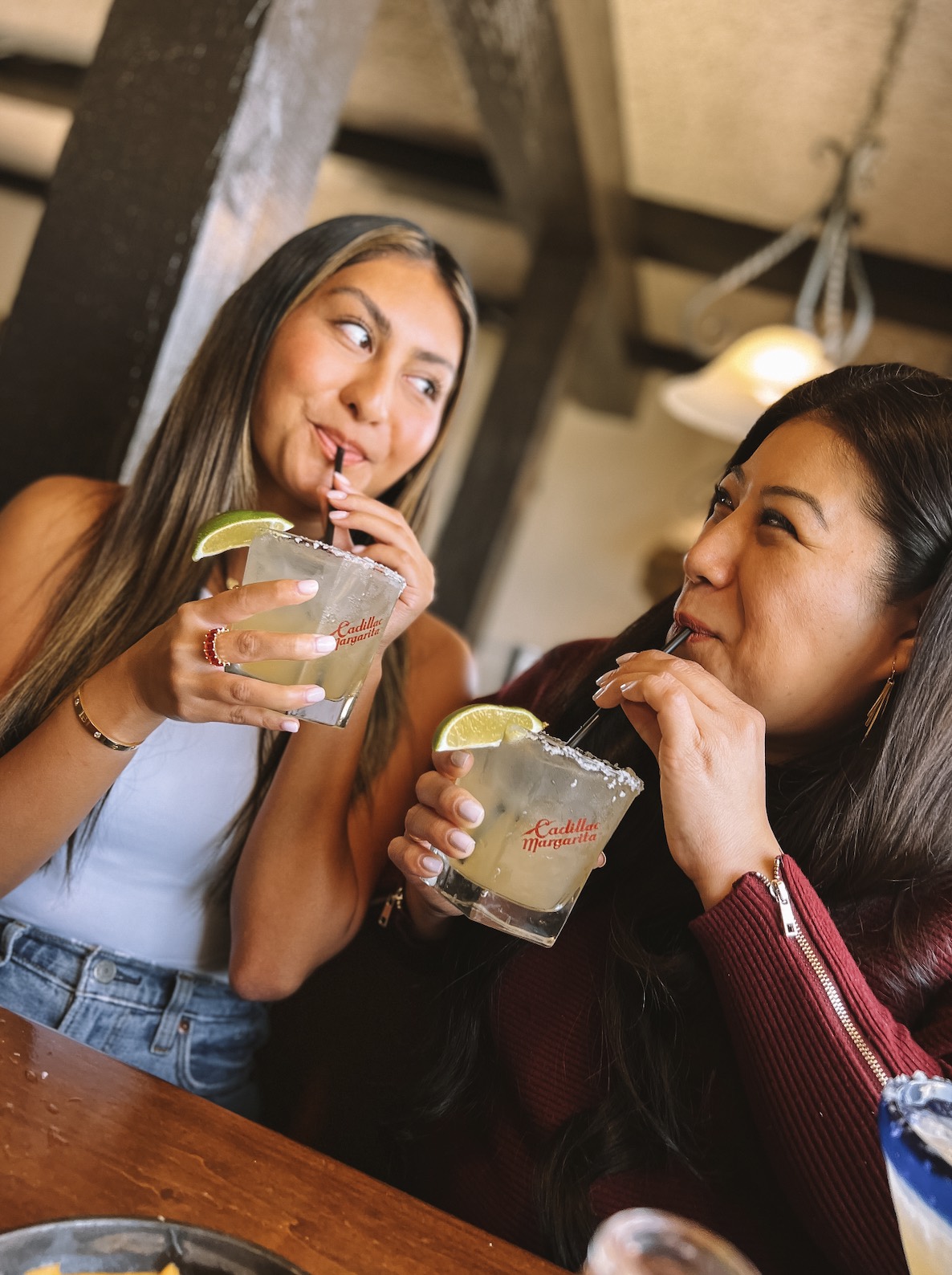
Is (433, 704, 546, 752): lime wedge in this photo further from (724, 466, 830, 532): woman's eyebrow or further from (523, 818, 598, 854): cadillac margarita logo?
(724, 466, 830, 532): woman's eyebrow

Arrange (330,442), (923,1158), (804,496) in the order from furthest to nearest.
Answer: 1. (330,442)
2. (804,496)
3. (923,1158)

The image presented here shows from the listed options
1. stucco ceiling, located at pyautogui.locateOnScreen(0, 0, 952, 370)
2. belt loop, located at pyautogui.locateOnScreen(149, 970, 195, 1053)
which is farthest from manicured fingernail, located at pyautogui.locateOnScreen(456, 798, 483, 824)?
stucco ceiling, located at pyautogui.locateOnScreen(0, 0, 952, 370)

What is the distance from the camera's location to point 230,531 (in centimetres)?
131

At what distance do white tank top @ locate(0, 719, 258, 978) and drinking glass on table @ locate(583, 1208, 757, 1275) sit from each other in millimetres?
1001

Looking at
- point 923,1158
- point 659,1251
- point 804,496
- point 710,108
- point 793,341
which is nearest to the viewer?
point 923,1158

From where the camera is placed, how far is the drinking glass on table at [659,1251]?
77 cm

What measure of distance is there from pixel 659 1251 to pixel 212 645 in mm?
726

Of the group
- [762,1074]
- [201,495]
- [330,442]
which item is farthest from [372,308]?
[762,1074]

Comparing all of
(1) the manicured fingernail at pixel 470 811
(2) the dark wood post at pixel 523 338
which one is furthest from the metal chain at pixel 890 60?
(1) the manicured fingernail at pixel 470 811

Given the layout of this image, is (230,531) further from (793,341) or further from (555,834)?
(793,341)

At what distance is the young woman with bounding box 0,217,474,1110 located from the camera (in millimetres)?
1521

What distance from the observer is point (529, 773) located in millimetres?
1211

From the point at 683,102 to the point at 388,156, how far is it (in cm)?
213

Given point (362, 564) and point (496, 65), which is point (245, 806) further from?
point (496, 65)
